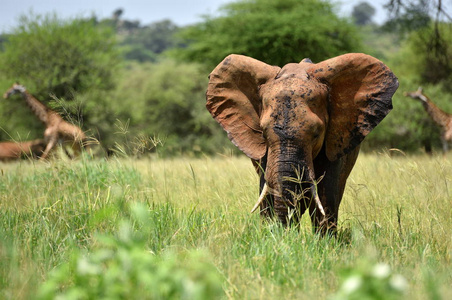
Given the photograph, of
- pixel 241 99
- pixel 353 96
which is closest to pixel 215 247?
pixel 241 99

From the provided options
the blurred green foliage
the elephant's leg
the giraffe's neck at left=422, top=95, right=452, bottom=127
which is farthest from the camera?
the blurred green foliage

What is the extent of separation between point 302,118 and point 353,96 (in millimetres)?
797

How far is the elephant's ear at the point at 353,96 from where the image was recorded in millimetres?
4586

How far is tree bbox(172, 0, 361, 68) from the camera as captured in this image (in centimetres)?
1825

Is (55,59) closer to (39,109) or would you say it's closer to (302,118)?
(39,109)

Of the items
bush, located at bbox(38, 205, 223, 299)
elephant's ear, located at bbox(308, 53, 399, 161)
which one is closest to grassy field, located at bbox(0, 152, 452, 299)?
bush, located at bbox(38, 205, 223, 299)

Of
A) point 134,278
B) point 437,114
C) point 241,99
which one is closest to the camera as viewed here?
point 134,278

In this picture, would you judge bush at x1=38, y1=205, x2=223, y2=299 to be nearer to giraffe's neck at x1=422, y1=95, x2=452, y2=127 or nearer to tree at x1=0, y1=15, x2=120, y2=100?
giraffe's neck at x1=422, y1=95, x2=452, y2=127

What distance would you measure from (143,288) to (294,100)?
2223mm

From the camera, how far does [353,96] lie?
4680 millimetres

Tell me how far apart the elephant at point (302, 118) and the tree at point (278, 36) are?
13335 millimetres

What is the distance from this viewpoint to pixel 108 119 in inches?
784

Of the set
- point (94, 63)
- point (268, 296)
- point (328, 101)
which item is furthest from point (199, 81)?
point (268, 296)

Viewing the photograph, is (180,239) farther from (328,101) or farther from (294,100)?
(328,101)
